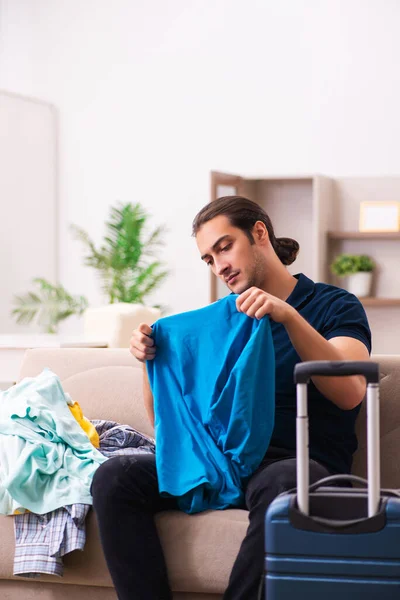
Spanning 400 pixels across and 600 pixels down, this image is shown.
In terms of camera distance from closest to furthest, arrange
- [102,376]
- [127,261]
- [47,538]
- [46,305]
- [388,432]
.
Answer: [47,538] < [388,432] < [102,376] < [127,261] < [46,305]

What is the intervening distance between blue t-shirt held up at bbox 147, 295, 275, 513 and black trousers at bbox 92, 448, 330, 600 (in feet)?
0.19

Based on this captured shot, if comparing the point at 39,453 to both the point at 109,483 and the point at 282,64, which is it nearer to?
the point at 109,483

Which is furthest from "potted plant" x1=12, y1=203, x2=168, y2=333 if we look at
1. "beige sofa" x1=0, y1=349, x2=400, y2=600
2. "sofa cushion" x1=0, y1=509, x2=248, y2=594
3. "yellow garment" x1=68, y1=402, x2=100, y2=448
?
"sofa cushion" x1=0, y1=509, x2=248, y2=594

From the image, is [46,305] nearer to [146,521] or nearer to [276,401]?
[276,401]

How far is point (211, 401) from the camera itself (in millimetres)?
2307

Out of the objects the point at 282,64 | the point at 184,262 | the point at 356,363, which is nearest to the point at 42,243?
the point at 184,262

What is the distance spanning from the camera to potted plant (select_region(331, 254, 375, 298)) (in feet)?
21.0

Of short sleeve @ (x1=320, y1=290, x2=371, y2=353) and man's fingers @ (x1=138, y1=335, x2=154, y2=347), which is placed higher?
short sleeve @ (x1=320, y1=290, x2=371, y2=353)

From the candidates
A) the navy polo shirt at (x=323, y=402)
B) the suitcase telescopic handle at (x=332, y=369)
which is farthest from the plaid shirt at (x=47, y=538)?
the suitcase telescopic handle at (x=332, y=369)

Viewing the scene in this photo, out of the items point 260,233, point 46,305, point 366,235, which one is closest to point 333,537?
point 260,233

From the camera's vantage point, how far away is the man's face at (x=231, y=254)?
2.46 meters

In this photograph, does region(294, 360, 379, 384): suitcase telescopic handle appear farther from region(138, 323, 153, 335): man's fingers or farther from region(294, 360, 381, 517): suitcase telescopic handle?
region(138, 323, 153, 335): man's fingers

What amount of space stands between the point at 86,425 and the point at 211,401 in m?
0.54

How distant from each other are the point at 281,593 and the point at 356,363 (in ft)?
1.43
